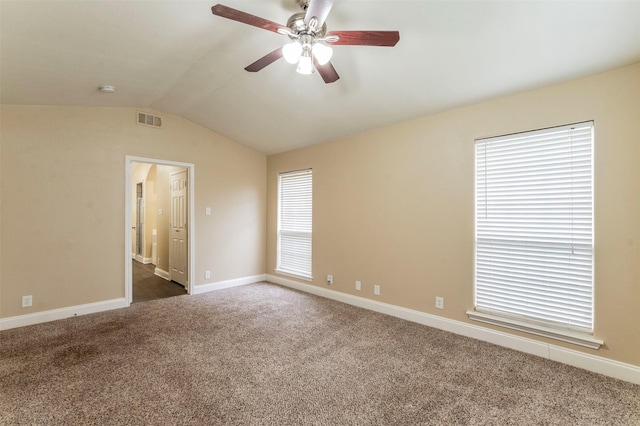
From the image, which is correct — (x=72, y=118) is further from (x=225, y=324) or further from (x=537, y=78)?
(x=537, y=78)

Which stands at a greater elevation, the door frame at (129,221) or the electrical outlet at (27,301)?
the door frame at (129,221)

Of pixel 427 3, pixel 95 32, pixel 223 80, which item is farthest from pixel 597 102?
pixel 95 32

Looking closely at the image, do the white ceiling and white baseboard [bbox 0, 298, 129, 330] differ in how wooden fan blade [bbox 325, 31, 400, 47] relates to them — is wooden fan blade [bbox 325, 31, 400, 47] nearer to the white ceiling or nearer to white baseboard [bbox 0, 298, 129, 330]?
the white ceiling

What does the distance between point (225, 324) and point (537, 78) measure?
4.09 meters

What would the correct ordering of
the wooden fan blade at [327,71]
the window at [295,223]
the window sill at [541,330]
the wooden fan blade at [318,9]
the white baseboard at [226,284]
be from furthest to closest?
the window at [295,223] → the white baseboard at [226,284] → the window sill at [541,330] → the wooden fan blade at [327,71] → the wooden fan blade at [318,9]

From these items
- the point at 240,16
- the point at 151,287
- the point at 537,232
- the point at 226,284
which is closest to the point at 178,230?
the point at 151,287

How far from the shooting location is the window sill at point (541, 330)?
2.47 m

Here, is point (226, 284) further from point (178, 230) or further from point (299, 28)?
point (299, 28)

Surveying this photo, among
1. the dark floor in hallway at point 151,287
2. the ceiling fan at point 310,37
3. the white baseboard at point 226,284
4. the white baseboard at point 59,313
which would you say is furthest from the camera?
the white baseboard at point 226,284

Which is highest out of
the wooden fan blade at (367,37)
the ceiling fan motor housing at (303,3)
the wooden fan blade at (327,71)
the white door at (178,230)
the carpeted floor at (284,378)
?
the ceiling fan motor housing at (303,3)

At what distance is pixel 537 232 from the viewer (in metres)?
2.77

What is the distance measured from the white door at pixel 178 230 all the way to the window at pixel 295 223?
5.41 feet

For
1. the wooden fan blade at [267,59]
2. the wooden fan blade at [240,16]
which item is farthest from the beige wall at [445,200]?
the wooden fan blade at [240,16]

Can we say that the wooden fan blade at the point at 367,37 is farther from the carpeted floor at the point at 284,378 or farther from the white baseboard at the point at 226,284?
the white baseboard at the point at 226,284
